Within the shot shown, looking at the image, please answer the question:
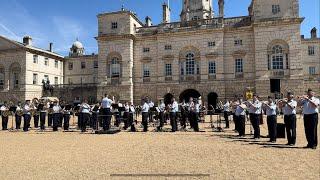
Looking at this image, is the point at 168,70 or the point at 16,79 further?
the point at 16,79

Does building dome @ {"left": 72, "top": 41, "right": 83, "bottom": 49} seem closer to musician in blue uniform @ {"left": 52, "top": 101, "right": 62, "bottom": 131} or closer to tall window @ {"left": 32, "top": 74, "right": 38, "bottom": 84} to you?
tall window @ {"left": 32, "top": 74, "right": 38, "bottom": 84}

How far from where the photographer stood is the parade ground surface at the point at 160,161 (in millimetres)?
7648

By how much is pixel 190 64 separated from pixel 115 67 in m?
9.74

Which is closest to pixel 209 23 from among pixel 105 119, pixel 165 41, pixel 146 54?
pixel 165 41

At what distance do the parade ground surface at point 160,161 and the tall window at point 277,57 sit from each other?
27.3m

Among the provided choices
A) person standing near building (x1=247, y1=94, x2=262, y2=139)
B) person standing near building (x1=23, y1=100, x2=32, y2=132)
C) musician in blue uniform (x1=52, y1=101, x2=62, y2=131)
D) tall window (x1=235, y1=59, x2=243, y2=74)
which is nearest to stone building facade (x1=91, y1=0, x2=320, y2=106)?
tall window (x1=235, y1=59, x2=243, y2=74)

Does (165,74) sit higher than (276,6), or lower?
lower

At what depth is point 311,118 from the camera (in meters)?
11.3

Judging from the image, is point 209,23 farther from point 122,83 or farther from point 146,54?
point 122,83

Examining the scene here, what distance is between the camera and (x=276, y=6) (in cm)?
3812

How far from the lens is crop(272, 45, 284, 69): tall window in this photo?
37.8 meters

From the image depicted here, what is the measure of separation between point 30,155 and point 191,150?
16.9 ft

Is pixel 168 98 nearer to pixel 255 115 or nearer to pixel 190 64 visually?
pixel 190 64

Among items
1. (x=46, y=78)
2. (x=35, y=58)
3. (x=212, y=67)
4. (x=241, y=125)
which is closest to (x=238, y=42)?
(x=212, y=67)
